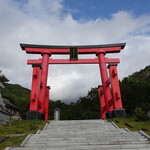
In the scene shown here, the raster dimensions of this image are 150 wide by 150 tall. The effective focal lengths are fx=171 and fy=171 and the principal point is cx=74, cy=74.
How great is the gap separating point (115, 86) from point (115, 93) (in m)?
0.64

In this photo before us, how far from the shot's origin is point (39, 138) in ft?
23.2

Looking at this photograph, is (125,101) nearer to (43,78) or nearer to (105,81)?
(105,81)

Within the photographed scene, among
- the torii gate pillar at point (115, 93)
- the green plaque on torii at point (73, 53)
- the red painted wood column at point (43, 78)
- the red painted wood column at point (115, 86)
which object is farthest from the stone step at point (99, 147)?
the green plaque on torii at point (73, 53)

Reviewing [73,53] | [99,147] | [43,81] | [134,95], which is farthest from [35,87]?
[134,95]

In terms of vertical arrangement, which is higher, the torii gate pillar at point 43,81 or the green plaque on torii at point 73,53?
the green plaque on torii at point 73,53

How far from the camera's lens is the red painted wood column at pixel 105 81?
16.0 meters

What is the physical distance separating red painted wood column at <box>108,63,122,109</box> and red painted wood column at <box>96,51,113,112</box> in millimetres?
704

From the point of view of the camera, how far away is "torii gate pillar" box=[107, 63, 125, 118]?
14.6 metres

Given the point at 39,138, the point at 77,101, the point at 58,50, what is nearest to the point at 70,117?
the point at 77,101

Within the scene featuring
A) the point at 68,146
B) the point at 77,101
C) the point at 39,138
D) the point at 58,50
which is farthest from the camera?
the point at 77,101

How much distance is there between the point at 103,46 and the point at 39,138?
12955mm

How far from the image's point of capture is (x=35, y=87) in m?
15.1

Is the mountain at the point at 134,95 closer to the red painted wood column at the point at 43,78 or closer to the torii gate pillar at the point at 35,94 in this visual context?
the red painted wood column at the point at 43,78

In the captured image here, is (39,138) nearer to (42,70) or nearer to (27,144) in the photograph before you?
(27,144)
